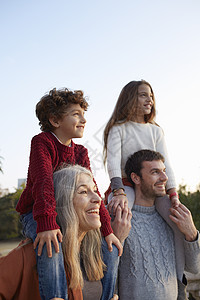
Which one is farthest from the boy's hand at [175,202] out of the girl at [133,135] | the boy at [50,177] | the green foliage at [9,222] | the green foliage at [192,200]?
the green foliage at [9,222]

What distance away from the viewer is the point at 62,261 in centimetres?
198

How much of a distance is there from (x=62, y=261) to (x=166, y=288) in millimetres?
1257

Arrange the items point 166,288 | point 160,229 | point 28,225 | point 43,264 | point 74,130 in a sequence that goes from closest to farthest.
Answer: point 43,264 < point 28,225 < point 74,130 < point 166,288 < point 160,229

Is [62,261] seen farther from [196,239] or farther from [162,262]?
[196,239]

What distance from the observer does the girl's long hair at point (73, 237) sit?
2.12 meters

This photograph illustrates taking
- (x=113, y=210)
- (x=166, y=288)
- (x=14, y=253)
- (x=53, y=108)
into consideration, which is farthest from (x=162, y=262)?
(x=53, y=108)

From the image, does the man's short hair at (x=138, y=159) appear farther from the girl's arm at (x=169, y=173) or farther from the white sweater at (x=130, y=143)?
the girl's arm at (x=169, y=173)

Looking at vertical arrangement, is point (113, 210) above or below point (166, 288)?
above

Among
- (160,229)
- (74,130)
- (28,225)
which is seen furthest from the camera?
(160,229)

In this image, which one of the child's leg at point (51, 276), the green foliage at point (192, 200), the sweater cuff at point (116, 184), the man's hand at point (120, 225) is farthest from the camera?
the green foliage at point (192, 200)

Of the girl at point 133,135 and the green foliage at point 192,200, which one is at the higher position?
the girl at point 133,135

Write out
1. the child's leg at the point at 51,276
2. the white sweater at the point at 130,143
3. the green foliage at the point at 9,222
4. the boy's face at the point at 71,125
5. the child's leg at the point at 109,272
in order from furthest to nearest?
the green foliage at the point at 9,222
the white sweater at the point at 130,143
the boy's face at the point at 71,125
the child's leg at the point at 109,272
the child's leg at the point at 51,276

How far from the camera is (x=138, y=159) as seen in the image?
3.06m

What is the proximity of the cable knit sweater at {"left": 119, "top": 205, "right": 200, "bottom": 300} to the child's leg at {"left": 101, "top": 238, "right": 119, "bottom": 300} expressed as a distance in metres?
0.43
